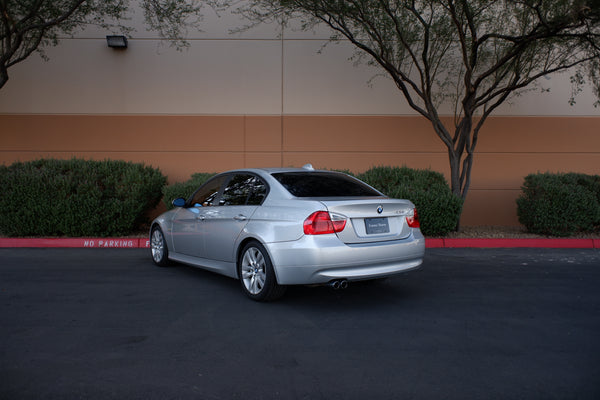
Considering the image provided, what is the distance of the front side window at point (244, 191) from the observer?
548 centimetres

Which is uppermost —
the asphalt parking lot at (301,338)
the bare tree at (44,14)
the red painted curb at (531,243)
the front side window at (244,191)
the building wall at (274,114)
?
the bare tree at (44,14)

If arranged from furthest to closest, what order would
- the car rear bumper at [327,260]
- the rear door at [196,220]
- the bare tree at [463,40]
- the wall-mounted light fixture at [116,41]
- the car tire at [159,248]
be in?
the wall-mounted light fixture at [116,41] → the bare tree at [463,40] → the car tire at [159,248] → the rear door at [196,220] → the car rear bumper at [327,260]

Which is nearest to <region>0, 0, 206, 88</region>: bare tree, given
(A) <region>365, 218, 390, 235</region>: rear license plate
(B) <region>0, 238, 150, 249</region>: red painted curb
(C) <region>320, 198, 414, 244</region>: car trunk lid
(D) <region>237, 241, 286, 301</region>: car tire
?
(B) <region>0, 238, 150, 249</region>: red painted curb

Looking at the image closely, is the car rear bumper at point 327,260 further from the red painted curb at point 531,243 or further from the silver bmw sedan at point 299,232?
the red painted curb at point 531,243

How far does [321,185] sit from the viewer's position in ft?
18.0

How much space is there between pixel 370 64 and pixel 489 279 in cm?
706

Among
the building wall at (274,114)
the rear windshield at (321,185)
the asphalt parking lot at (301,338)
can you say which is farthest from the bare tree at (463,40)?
the rear windshield at (321,185)

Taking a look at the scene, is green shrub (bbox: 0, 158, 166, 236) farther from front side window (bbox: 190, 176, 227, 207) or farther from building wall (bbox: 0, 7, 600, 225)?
front side window (bbox: 190, 176, 227, 207)

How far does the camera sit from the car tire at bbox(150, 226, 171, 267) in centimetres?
705

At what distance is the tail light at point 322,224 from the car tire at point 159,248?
10.4ft

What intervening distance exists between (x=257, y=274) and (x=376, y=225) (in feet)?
4.57

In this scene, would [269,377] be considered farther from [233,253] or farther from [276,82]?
[276,82]

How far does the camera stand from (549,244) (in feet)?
31.4

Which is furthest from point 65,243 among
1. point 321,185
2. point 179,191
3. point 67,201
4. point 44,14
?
point 321,185
